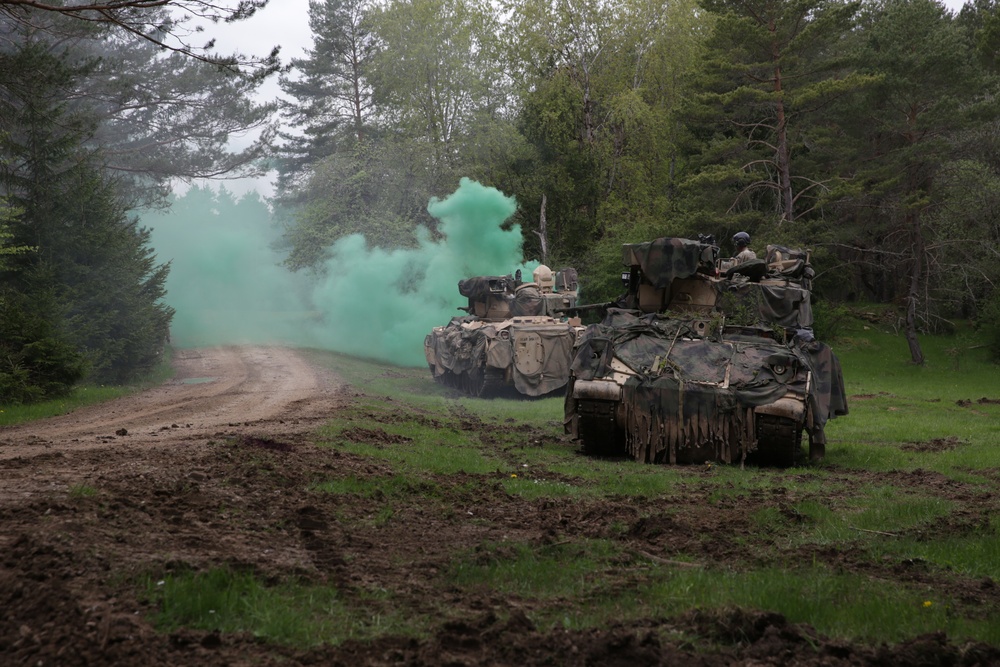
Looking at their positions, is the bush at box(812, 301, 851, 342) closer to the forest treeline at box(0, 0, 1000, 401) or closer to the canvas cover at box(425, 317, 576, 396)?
the forest treeline at box(0, 0, 1000, 401)

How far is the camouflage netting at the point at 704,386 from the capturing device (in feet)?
35.2

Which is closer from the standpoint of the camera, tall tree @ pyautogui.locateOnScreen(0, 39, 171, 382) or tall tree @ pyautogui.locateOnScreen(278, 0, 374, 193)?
tall tree @ pyautogui.locateOnScreen(0, 39, 171, 382)

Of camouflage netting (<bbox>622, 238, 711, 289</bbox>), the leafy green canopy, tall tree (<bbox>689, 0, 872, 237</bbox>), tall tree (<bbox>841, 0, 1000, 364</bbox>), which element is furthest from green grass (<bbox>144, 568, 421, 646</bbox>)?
the leafy green canopy

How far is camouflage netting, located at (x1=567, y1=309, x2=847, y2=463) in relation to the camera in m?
10.7

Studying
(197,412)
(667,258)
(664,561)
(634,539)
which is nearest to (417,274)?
(197,412)

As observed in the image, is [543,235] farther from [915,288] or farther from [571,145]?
[915,288]

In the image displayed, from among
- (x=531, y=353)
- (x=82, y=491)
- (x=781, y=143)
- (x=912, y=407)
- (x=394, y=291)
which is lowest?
(x=912, y=407)

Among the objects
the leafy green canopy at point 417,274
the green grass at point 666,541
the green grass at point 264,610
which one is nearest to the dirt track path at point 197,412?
the green grass at point 666,541

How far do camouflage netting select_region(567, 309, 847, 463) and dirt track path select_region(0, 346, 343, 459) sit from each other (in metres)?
4.16

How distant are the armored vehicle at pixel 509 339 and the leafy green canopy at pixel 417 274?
680 cm

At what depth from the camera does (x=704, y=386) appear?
1087cm

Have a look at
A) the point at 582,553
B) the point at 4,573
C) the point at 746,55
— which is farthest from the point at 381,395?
the point at 746,55

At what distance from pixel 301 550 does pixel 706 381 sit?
6420 mm

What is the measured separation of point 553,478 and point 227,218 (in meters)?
70.1
